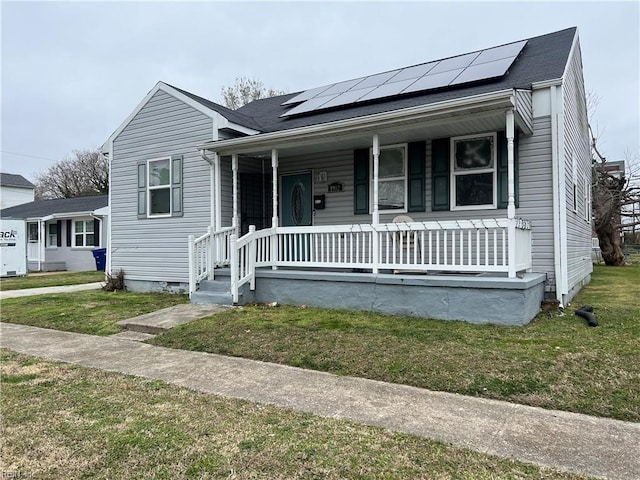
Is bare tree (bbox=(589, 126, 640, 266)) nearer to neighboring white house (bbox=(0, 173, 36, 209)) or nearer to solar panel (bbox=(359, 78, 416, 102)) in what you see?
solar panel (bbox=(359, 78, 416, 102))

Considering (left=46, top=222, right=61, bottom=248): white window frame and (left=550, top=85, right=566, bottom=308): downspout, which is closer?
(left=550, top=85, right=566, bottom=308): downspout

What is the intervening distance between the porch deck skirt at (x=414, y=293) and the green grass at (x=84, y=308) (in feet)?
6.69

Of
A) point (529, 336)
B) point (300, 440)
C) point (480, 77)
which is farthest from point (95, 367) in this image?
point (480, 77)

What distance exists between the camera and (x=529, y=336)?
5.01 metres

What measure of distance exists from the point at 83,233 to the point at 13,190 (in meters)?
16.8

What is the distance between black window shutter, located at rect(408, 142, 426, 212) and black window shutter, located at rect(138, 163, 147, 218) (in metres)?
6.08


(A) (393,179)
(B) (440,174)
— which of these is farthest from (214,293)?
(B) (440,174)

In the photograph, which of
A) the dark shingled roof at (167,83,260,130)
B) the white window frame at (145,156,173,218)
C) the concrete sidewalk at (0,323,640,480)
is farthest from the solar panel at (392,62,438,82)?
the concrete sidewalk at (0,323,640,480)

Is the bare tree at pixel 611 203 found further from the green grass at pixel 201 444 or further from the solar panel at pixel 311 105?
the green grass at pixel 201 444

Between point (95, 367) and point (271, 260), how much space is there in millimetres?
3843

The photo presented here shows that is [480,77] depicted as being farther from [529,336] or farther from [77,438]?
[77,438]

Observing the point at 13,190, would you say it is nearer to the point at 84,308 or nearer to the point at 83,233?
the point at 83,233

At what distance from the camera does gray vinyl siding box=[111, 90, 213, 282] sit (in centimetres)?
914

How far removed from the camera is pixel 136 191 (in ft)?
33.1
